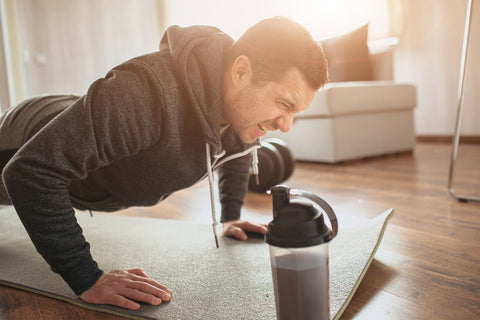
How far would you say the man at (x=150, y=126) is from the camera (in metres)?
0.62

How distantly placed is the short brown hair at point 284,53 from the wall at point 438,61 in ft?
8.33

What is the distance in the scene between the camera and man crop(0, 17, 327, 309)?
24.5 inches

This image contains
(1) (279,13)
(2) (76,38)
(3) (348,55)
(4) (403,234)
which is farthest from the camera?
(1) (279,13)

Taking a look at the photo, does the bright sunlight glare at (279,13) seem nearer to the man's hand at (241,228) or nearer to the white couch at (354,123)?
the white couch at (354,123)

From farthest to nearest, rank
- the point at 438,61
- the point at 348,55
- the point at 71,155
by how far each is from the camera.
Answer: the point at 438,61, the point at 348,55, the point at 71,155

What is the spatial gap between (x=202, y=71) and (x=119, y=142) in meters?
0.21

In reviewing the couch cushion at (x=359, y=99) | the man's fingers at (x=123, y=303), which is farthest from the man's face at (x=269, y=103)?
the couch cushion at (x=359, y=99)

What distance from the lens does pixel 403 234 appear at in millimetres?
1033

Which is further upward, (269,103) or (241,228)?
(269,103)

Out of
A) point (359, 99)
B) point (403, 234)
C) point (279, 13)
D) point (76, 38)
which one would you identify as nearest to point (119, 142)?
point (403, 234)

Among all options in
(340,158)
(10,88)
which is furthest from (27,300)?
(10,88)

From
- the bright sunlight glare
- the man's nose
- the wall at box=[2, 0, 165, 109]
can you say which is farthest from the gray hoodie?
the wall at box=[2, 0, 165, 109]

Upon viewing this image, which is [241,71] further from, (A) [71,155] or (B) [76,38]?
(B) [76,38]

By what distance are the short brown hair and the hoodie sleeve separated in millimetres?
194
